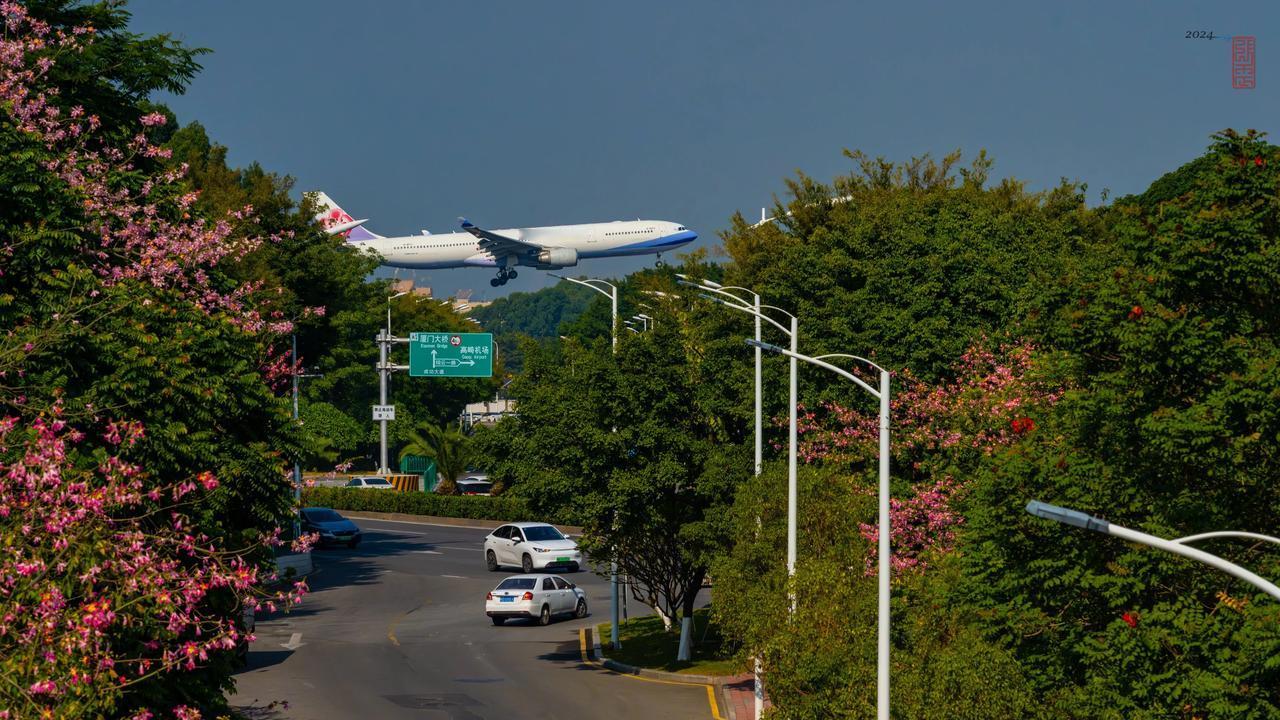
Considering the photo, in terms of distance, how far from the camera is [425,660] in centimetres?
3684

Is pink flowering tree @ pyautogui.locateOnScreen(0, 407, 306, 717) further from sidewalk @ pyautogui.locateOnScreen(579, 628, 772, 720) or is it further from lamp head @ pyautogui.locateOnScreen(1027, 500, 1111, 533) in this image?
sidewalk @ pyautogui.locateOnScreen(579, 628, 772, 720)

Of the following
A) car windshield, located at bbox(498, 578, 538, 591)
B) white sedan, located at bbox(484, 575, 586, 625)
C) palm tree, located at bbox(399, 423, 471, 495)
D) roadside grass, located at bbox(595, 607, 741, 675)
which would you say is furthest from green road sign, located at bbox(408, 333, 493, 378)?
roadside grass, located at bbox(595, 607, 741, 675)

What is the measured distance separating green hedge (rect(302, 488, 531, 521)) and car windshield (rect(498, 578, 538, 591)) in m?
24.6

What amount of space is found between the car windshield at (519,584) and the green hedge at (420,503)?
24590 millimetres

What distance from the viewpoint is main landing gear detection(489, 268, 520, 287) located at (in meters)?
95.9

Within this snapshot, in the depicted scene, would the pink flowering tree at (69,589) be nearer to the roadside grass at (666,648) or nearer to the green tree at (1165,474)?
the green tree at (1165,474)

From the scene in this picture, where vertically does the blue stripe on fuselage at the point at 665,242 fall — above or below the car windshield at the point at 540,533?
above

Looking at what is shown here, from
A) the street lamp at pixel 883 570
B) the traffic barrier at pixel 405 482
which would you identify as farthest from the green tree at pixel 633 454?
the traffic barrier at pixel 405 482

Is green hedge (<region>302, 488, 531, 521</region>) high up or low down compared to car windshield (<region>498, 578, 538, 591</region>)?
up

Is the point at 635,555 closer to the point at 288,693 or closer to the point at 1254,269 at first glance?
the point at 288,693

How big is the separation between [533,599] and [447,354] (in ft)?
85.8

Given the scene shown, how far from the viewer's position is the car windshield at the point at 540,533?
52.6 metres

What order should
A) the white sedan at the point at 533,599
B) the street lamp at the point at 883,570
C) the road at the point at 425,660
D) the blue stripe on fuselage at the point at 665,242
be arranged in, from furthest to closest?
the blue stripe on fuselage at the point at 665,242 → the white sedan at the point at 533,599 → the road at the point at 425,660 → the street lamp at the point at 883,570

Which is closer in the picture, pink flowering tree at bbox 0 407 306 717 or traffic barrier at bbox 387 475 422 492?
pink flowering tree at bbox 0 407 306 717
